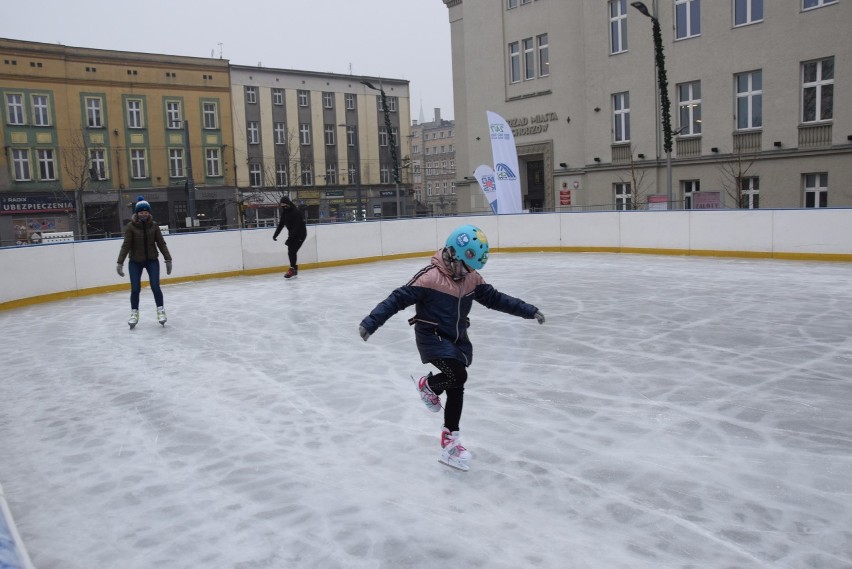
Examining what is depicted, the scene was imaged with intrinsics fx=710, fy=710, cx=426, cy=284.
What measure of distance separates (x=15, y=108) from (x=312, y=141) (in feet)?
58.7

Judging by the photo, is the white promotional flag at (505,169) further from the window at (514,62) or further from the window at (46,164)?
the window at (46,164)

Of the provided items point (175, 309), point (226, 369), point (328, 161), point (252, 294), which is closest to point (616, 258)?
point (252, 294)

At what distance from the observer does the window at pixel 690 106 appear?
25.2 metres

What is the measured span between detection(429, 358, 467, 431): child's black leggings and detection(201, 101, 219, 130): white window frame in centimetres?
4165

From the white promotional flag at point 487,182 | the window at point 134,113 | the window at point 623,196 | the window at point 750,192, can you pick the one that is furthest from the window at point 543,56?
the window at point 134,113

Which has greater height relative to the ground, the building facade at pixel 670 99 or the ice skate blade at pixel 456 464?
the building facade at pixel 670 99

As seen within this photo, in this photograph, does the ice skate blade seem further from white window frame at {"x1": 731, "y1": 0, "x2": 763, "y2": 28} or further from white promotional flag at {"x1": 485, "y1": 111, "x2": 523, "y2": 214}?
white window frame at {"x1": 731, "y1": 0, "x2": 763, "y2": 28}

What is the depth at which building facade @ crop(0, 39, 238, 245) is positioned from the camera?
35.6 metres

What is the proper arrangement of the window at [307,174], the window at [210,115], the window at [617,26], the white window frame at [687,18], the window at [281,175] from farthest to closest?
the window at [307,174] → the window at [281,175] → the window at [210,115] → the window at [617,26] → the white window frame at [687,18]

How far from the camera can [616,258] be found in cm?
1572

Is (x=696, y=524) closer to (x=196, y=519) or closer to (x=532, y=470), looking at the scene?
(x=532, y=470)

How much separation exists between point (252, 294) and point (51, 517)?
8589 mm

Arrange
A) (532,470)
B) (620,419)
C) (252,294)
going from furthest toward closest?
(252,294) → (620,419) → (532,470)

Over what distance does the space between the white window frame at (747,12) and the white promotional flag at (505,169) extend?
919cm
